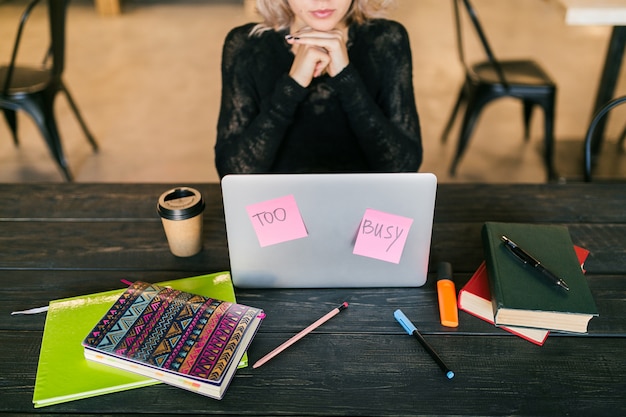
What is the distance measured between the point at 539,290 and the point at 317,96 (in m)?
0.78

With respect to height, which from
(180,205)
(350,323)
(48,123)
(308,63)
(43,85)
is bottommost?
(48,123)

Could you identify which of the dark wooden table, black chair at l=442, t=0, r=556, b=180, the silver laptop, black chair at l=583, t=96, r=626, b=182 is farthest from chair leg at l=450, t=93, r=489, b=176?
the silver laptop

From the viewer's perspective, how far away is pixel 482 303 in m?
0.97

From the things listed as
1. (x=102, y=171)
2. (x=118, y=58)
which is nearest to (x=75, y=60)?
(x=118, y=58)

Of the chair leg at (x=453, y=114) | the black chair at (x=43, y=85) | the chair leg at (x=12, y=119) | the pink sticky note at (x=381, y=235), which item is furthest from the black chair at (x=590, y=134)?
the chair leg at (x=12, y=119)

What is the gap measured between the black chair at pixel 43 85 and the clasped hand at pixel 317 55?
1.43m

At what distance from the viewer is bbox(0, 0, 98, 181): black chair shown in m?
2.33

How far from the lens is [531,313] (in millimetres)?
899

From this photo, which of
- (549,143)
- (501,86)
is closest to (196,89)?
(501,86)

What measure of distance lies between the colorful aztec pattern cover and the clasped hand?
2.07 ft

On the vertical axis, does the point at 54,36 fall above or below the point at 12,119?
above

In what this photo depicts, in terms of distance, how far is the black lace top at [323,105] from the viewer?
141cm

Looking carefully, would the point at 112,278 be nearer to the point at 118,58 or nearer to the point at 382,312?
the point at 382,312

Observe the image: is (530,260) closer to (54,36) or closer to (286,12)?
(286,12)
